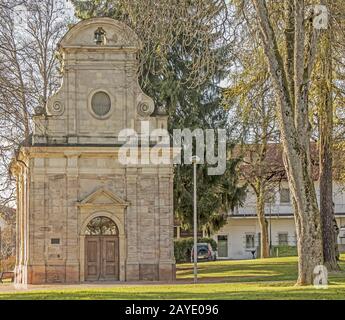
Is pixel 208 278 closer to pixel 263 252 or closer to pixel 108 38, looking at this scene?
pixel 108 38

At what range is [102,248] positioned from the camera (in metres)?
40.7

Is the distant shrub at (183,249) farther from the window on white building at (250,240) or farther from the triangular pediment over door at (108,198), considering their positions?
the triangular pediment over door at (108,198)

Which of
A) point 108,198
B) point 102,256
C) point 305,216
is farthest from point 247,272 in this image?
point 305,216

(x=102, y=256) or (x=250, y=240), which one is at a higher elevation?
(x=102, y=256)

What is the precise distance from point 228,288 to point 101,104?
17.0m

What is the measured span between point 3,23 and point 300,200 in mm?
9741

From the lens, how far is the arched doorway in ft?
133

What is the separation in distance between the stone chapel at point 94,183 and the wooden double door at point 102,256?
5cm

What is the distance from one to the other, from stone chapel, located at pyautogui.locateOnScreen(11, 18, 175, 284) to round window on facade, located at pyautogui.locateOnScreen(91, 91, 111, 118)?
1.9 inches

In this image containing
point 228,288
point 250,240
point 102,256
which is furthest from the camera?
point 250,240

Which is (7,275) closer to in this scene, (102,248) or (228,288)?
(102,248)

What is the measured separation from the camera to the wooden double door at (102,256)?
133ft

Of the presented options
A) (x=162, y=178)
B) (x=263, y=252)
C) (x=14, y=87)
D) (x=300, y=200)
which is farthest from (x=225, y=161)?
(x=14, y=87)

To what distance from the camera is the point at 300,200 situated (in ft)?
81.4
